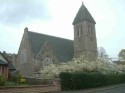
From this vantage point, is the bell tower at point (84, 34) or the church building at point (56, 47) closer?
the church building at point (56, 47)

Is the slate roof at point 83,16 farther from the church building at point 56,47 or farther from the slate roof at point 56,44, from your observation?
the slate roof at point 56,44

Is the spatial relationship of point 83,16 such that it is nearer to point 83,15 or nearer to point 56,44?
point 83,15

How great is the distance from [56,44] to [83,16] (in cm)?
1016

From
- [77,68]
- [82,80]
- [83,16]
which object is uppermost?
[83,16]

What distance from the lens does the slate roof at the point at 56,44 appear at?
186ft

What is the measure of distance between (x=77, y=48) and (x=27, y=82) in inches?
1290

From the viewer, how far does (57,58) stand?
5881 centimetres

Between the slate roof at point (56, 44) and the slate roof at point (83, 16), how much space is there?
6705mm

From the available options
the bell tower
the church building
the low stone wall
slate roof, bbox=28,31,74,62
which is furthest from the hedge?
the bell tower

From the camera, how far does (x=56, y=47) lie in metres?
63.5

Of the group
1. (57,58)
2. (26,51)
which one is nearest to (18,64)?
(26,51)

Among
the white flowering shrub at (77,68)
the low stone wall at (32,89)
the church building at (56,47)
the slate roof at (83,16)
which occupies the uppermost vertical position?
the slate roof at (83,16)

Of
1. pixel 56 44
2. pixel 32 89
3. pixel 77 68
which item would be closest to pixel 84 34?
pixel 56 44

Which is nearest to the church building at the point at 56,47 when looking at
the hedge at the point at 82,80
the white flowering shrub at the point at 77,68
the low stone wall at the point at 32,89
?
the white flowering shrub at the point at 77,68
